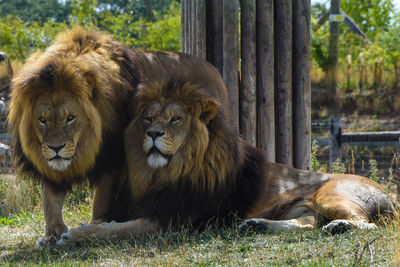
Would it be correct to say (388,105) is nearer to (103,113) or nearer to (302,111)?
(302,111)

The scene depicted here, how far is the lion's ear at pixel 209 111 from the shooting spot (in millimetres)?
5039

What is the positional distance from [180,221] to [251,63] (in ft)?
7.92

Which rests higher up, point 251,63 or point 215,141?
point 251,63

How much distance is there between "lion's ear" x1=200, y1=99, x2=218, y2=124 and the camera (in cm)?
504

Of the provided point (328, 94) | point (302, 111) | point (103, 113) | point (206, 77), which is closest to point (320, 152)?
point (328, 94)

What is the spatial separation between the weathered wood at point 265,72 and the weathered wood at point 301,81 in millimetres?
363

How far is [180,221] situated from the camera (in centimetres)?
497

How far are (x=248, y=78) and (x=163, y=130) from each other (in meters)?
2.12

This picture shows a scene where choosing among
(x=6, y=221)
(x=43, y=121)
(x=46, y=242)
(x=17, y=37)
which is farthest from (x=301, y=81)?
(x=17, y=37)

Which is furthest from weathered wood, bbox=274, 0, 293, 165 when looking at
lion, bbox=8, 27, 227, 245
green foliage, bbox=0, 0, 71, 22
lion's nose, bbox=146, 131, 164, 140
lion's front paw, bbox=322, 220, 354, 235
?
green foliage, bbox=0, 0, 71, 22

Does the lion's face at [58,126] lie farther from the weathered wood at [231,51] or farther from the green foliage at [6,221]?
the weathered wood at [231,51]

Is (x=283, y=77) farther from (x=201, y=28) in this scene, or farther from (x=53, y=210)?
(x=53, y=210)

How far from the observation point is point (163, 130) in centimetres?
482

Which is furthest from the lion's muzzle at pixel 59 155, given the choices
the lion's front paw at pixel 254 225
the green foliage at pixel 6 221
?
the green foliage at pixel 6 221
